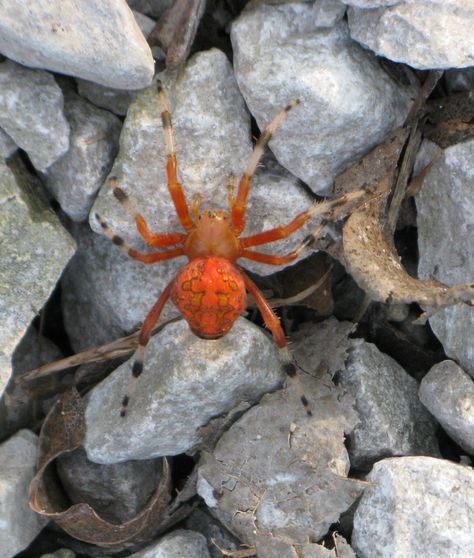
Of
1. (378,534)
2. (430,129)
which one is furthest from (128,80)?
(378,534)

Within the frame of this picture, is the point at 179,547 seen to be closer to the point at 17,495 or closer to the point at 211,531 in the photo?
the point at 211,531

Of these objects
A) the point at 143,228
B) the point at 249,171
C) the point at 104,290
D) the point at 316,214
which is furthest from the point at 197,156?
the point at 104,290

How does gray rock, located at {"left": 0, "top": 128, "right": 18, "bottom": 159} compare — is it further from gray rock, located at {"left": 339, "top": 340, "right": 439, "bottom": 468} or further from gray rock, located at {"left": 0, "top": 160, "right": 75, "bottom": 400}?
gray rock, located at {"left": 339, "top": 340, "right": 439, "bottom": 468}

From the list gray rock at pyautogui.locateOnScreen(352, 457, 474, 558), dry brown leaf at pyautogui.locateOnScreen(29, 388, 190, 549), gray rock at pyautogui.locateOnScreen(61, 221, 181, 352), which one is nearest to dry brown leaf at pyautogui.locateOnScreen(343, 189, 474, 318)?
gray rock at pyautogui.locateOnScreen(352, 457, 474, 558)

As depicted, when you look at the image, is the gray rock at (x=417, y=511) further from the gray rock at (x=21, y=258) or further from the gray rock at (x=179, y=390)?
the gray rock at (x=21, y=258)

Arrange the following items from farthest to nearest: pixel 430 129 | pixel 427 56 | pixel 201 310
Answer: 1. pixel 430 129
2. pixel 201 310
3. pixel 427 56

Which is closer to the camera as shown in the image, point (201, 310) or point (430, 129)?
point (201, 310)

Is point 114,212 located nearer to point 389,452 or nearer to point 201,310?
point 201,310
